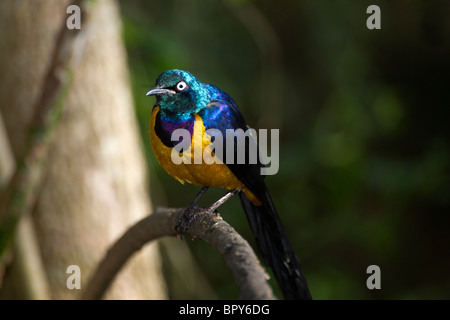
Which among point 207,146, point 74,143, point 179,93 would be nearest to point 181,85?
point 179,93

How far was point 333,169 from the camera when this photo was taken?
501cm

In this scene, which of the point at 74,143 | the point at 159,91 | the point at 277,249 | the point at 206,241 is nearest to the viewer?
the point at 159,91

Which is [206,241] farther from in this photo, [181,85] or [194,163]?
[181,85]

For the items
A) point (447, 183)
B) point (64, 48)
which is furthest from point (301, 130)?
point (64, 48)

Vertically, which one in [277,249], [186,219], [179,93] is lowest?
[277,249]

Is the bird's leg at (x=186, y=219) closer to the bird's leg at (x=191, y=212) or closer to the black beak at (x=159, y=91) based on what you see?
the bird's leg at (x=191, y=212)

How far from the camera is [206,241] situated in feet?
5.82

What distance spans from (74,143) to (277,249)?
6.03ft

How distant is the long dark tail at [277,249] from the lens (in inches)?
73.6

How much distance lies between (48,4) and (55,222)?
135 cm

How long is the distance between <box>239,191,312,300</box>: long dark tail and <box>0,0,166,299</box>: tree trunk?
1554 millimetres

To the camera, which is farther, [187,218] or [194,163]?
[187,218]

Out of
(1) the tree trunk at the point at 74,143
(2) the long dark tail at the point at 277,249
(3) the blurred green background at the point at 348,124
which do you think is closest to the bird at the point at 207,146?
(2) the long dark tail at the point at 277,249
